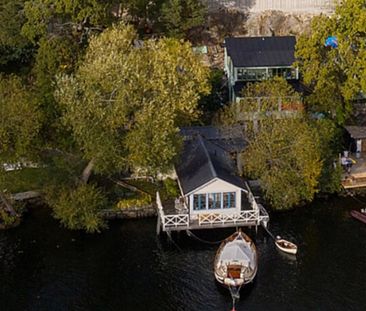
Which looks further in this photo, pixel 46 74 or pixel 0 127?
pixel 46 74

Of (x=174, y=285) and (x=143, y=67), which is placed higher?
(x=143, y=67)

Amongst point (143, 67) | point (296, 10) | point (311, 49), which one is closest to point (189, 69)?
point (143, 67)

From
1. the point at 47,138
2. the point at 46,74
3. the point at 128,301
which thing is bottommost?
the point at 128,301

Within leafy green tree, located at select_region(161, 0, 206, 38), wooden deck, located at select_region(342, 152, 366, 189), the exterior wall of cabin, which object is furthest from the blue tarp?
the exterior wall of cabin

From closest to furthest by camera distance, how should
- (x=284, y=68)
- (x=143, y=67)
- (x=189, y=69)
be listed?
(x=143, y=67) < (x=189, y=69) < (x=284, y=68)

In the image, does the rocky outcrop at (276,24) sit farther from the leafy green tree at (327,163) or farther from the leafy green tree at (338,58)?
the leafy green tree at (327,163)

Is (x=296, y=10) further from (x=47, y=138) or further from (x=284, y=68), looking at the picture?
(x=47, y=138)

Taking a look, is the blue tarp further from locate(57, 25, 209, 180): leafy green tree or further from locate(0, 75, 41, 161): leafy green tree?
locate(0, 75, 41, 161): leafy green tree
